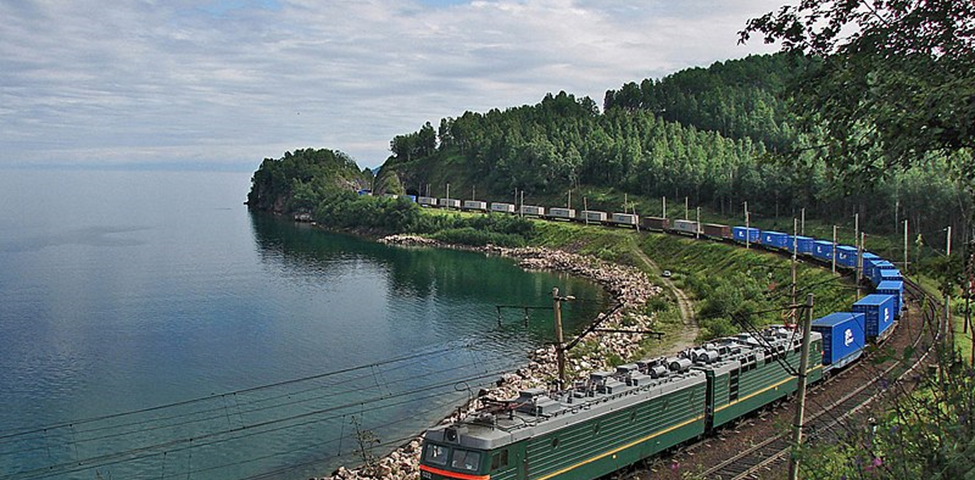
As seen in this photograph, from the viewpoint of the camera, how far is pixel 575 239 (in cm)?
10756

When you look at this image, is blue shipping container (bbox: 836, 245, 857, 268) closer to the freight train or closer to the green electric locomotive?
the freight train

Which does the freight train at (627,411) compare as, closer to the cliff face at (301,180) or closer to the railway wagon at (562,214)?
the railway wagon at (562,214)

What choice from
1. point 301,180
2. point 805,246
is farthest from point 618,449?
point 301,180

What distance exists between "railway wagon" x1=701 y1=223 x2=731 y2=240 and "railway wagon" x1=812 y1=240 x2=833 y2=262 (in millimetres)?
18404

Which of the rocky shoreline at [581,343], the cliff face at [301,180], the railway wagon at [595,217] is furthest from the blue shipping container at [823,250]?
the cliff face at [301,180]

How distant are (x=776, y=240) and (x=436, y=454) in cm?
6290

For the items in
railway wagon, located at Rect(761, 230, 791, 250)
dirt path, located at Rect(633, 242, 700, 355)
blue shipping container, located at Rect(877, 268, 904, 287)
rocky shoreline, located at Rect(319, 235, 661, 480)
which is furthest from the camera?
railway wagon, located at Rect(761, 230, 791, 250)

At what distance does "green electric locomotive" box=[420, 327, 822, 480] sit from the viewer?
2067 centimetres

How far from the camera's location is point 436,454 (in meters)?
21.0

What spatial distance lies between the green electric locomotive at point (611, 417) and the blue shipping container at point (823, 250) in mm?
36680

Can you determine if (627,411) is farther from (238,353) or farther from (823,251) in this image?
(823,251)

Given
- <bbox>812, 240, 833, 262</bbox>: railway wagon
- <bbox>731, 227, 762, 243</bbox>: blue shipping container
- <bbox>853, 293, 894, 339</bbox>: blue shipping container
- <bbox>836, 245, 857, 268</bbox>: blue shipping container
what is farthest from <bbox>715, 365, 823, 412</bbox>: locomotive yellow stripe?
<bbox>731, 227, 762, 243</bbox>: blue shipping container

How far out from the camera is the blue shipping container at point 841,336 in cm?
3447

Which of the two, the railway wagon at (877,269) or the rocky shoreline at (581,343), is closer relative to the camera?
the rocky shoreline at (581,343)
